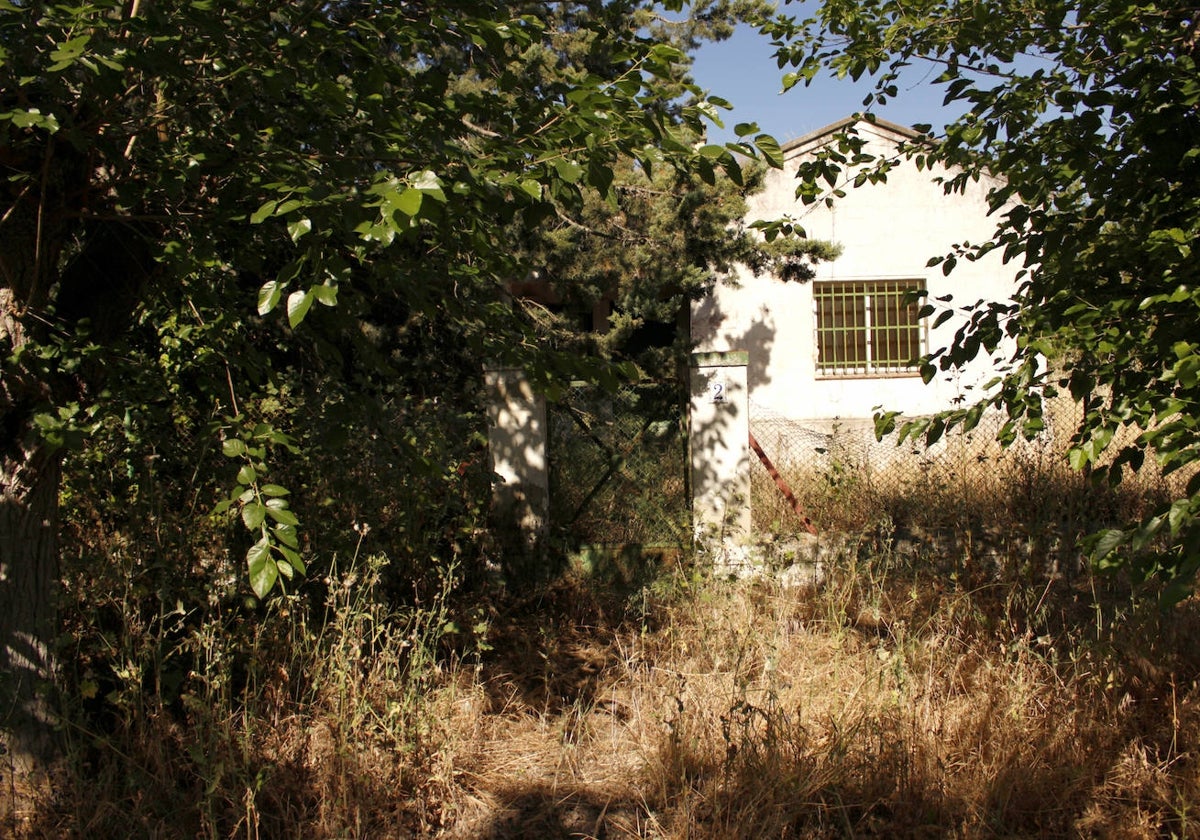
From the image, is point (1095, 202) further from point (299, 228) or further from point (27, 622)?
point (27, 622)

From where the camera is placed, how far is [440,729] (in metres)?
3.63

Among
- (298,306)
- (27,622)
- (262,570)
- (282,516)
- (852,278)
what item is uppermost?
(852,278)

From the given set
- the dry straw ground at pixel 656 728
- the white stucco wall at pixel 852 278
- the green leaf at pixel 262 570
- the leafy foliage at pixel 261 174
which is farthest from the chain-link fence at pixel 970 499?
the green leaf at pixel 262 570

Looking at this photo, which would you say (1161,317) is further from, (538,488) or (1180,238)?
(538,488)

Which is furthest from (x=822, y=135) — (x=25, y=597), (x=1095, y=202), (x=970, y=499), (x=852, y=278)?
(x=25, y=597)

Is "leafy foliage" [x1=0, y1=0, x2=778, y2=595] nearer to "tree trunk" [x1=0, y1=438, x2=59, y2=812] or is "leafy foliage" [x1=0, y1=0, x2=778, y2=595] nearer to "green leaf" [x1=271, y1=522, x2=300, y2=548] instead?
"green leaf" [x1=271, y1=522, x2=300, y2=548]

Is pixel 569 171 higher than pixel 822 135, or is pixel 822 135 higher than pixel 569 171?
→ pixel 822 135

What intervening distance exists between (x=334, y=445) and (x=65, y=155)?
154cm

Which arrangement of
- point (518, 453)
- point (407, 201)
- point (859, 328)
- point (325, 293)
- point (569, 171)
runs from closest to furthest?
point (407, 201)
point (325, 293)
point (569, 171)
point (518, 453)
point (859, 328)

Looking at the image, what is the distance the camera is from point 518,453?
591 cm

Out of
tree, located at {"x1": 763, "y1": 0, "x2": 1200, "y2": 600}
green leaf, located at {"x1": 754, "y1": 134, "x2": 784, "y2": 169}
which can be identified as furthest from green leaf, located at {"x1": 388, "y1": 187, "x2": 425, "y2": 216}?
tree, located at {"x1": 763, "y1": 0, "x2": 1200, "y2": 600}

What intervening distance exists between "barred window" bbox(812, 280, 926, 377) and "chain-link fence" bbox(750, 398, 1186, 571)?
2711 mm

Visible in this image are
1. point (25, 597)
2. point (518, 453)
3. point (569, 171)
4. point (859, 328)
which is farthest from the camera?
point (859, 328)

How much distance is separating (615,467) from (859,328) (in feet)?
19.6
